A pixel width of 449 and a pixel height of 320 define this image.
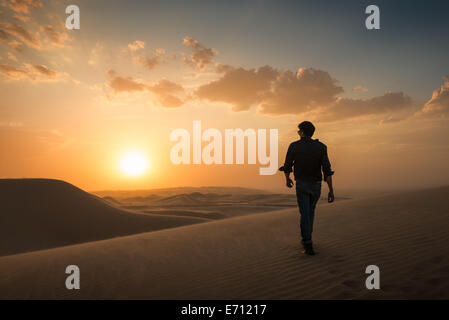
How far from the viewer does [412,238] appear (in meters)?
4.41

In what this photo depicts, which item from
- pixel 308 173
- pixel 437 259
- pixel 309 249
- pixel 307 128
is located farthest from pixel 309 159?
pixel 437 259

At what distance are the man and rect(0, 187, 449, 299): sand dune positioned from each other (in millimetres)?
572

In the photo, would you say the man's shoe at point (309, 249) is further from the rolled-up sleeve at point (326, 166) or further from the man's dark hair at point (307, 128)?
the man's dark hair at point (307, 128)

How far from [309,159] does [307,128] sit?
58 cm

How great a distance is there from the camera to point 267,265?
4.14 metres

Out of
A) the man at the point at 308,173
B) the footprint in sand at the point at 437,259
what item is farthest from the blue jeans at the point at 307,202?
the footprint in sand at the point at 437,259

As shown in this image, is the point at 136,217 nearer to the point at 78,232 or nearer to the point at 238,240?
the point at 78,232

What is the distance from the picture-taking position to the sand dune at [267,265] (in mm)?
3209

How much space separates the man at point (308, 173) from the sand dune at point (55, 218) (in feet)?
35.6

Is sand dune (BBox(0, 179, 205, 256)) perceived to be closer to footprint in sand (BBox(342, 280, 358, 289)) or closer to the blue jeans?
the blue jeans

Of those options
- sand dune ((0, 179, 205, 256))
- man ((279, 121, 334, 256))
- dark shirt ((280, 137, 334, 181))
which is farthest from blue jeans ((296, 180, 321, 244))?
sand dune ((0, 179, 205, 256))

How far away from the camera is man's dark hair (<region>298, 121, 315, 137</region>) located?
4512mm

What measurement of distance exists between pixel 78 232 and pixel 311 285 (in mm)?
12022
